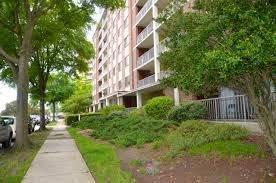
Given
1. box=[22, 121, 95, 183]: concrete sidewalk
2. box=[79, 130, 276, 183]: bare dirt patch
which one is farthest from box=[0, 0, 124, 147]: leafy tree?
box=[79, 130, 276, 183]: bare dirt patch

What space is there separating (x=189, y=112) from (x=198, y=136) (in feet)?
16.7

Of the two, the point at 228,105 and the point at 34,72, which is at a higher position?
the point at 34,72

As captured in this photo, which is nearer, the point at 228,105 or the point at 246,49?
the point at 246,49

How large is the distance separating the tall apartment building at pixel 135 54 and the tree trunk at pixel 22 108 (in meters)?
10.6

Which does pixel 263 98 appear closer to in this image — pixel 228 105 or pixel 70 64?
pixel 228 105

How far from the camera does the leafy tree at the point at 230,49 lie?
15.6ft

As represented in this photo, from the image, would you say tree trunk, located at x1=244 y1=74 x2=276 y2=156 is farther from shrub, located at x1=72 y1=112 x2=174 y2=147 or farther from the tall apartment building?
the tall apartment building

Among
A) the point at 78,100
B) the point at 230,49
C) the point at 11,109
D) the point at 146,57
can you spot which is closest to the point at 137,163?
the point at 230,49

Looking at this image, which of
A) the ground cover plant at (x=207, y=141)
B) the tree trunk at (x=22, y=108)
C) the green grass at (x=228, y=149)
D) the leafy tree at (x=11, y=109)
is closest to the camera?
the green grass at (x=228, y=149)

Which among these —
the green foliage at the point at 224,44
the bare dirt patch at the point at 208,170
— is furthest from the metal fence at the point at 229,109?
the green foliage at the point at 224,44

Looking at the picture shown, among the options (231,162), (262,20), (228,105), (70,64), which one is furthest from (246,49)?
(70,64)

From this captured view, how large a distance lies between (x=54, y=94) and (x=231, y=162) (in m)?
42.3

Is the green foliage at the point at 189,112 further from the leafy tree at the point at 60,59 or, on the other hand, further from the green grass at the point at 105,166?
the leafy tree at the point at 60,59

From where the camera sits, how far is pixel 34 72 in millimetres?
31156
